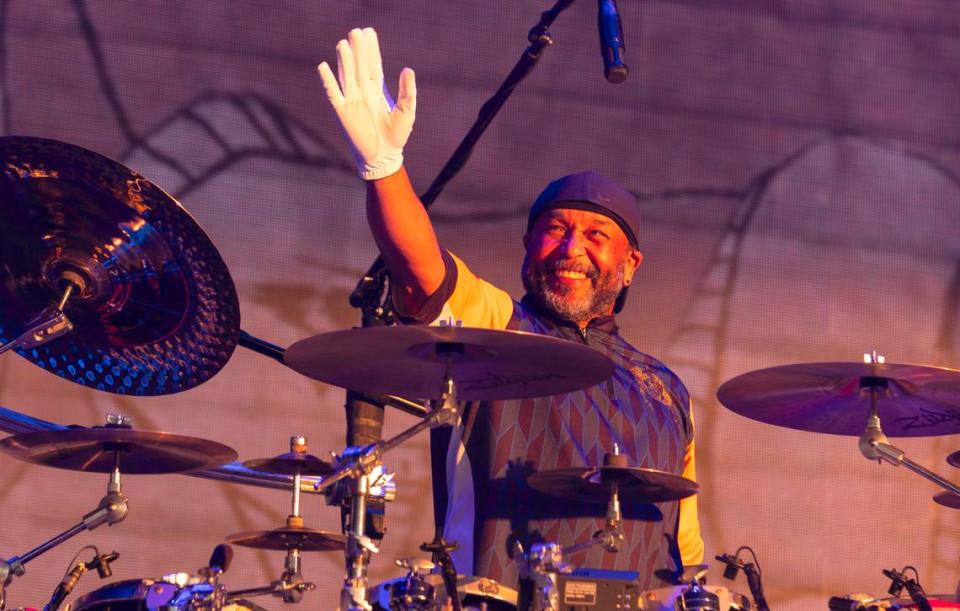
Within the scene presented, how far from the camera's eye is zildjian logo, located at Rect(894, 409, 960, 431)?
2.74 metres

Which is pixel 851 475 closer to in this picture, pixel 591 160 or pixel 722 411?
pixel 722 411

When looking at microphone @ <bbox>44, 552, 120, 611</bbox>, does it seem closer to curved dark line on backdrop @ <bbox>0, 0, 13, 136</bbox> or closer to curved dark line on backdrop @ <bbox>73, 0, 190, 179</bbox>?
curved dark line on backdrop @ <bbox>73, 0, 190, 179</bbox>

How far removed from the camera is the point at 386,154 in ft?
7.83

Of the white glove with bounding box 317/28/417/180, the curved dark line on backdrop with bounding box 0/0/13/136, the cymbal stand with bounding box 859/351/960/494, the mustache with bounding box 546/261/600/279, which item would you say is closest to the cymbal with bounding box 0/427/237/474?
the mustache with bounding box 546/261/600/279

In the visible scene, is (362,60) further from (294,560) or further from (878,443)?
(294,560)

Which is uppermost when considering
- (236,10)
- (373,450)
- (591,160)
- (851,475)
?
(236,10)

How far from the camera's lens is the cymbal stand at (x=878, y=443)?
2.42 meters

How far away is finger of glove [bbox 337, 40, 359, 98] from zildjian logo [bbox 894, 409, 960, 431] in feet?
4.57

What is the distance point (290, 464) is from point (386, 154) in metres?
1.89

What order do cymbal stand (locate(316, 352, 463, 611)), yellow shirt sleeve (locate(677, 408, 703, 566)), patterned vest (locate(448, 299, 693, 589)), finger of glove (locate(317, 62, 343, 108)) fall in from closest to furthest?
cymbal stand (locate(316, 352, 463, 611)) < finger of glove (locate(317, 62, 343, 108)) < patterned vest (locate(448, 299, 693, 589)) < yellow shirt sleeve (locate(677, 408, 703, 566))

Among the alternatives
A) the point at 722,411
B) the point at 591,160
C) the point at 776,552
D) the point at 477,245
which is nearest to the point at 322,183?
the point at 477,245

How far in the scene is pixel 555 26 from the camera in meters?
6.01

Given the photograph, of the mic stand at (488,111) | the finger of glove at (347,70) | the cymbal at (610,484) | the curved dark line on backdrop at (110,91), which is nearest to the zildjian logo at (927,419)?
the cymbal at (610,484)

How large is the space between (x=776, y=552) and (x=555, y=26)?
2.59 metres
